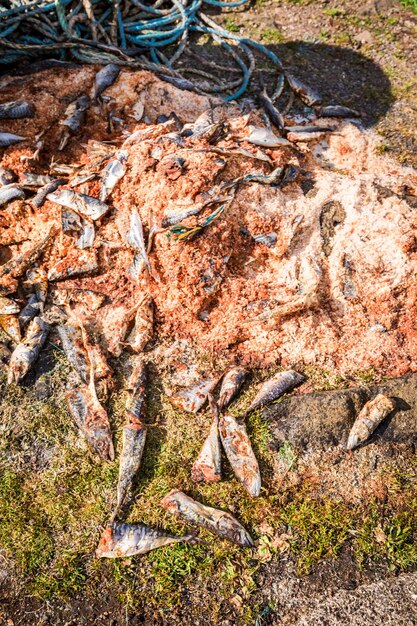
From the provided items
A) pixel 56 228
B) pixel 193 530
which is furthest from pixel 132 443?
pixel 56 228

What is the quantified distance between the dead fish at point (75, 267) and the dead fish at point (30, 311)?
0.20 m

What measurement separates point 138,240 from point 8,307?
1.06 meters

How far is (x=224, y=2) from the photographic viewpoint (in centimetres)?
623

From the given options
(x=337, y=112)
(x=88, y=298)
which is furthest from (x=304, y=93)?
(x=88, y=298)

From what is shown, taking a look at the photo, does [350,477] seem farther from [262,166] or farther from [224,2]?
[224,2]

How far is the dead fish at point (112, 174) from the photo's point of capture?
3.80m

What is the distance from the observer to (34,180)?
406cm

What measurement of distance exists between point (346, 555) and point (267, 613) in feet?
1.86

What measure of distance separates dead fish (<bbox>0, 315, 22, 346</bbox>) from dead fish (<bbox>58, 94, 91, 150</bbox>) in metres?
1.61

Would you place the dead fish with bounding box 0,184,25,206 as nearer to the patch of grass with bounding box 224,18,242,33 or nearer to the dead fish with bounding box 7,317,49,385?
the dead fish with bounding box 7,317,49,385

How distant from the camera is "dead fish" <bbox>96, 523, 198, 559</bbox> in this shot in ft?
9.61

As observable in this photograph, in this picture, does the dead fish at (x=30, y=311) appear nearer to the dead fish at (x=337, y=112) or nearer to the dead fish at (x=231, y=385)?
the dead fish at (x=231, y=385)

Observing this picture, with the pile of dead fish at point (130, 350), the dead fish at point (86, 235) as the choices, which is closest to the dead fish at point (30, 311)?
the pile of dead fish at point (130, 350)

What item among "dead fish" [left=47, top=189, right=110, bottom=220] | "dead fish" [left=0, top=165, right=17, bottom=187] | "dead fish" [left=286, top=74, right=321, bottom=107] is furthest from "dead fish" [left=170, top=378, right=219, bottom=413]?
"dead fish" [left=286, top=74, right=321, bottom=107]
